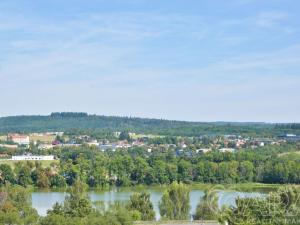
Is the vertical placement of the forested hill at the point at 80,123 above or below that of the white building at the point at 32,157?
above

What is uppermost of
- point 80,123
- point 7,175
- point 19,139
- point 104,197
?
point 80,123

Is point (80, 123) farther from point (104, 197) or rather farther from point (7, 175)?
point (104, 197)

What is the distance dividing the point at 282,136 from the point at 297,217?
5284 cm

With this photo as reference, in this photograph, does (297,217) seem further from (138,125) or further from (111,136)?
(138,125)

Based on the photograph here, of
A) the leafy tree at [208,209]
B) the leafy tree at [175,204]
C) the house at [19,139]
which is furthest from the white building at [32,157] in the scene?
the leafy tree at [208,209]

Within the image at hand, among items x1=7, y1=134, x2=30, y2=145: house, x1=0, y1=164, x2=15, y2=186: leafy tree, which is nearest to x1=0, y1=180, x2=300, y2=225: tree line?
x1=0, y1=164, x2=15, y2=186: leafy tree

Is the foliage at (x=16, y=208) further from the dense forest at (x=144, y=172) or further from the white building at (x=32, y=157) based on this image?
the white building at (x=32, y=157)

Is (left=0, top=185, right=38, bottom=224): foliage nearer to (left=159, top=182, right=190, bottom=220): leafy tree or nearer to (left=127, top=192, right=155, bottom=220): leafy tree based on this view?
(left=127, top=192, right=155, bottom=220): leafy tree

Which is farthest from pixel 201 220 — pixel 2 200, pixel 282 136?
pixel 282 136

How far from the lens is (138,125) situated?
102m

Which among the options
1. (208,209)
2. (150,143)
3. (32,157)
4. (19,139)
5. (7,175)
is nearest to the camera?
(208,209)

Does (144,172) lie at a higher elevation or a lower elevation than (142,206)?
lower

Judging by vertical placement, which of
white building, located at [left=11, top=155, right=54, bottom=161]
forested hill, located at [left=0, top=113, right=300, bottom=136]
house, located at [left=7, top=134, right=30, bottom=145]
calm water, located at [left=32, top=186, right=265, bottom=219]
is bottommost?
calm water, located at [left=32, top=186, right=265, bottom=219]

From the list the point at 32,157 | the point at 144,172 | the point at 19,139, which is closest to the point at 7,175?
the point at 144,172
